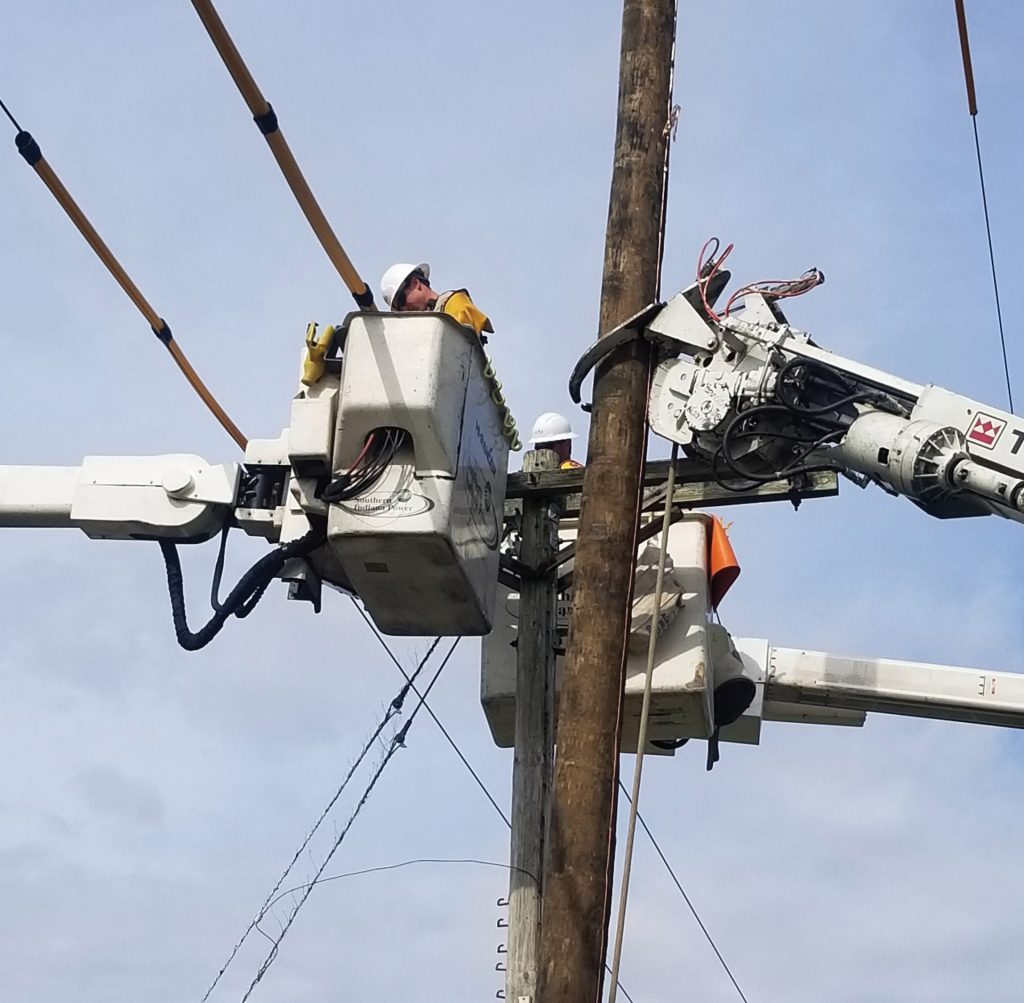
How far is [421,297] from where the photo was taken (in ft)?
24.8

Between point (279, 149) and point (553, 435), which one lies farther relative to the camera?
point (553, 435)

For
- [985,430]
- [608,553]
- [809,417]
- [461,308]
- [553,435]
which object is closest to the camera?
[985,430]

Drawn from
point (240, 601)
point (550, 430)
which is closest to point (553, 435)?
point (550, 430)

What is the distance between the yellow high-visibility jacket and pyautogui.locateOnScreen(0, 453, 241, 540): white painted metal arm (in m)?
1.21

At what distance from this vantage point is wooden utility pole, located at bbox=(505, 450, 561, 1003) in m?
6.91

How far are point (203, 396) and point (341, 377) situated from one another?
5.48ft

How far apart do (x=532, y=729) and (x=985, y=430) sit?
2.59 metres

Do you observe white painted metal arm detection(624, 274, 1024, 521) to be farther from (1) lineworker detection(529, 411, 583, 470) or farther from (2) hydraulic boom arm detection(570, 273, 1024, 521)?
(1) lineworker detection(529, 411, 583, 470)

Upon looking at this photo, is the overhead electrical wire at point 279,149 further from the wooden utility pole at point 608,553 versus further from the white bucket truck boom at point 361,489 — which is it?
the wooden utility pole at point 608,553

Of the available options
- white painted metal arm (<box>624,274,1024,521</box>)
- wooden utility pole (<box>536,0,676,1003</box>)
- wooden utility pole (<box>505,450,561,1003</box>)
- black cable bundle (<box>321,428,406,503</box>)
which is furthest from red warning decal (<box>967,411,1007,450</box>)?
wooden utility pole (<box>505,450,561,1003</box>)

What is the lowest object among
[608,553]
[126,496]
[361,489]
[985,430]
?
[608,553]

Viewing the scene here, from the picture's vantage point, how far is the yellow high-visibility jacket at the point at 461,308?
7234 millimetres

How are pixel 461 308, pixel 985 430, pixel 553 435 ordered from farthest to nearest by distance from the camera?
pixel 553 435
pixel 461 308
pixel 985 430

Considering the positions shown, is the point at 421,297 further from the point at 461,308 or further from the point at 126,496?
the point at 126,496
